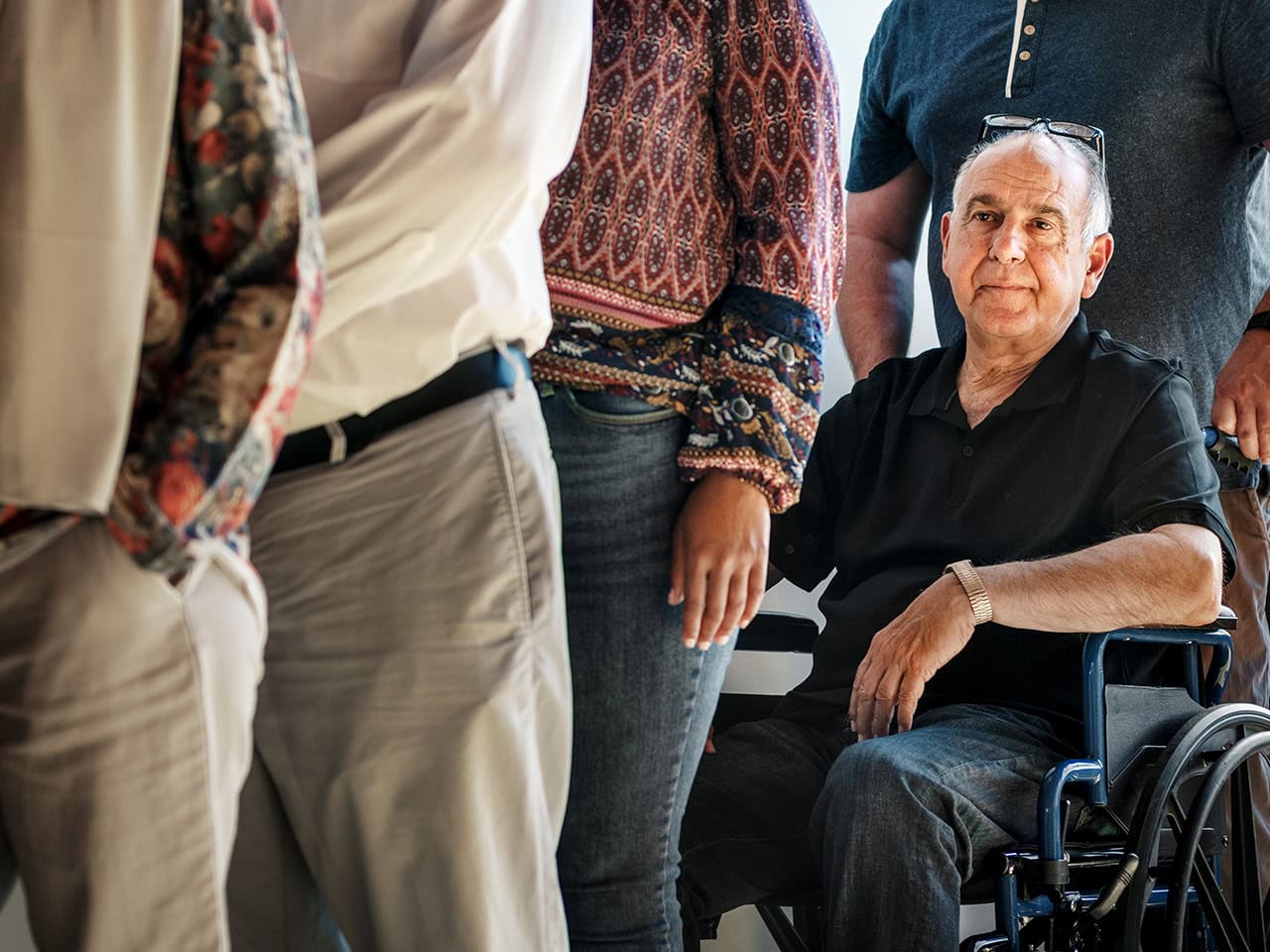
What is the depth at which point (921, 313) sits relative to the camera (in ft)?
8.56

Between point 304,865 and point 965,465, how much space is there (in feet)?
3.93

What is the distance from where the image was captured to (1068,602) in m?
1.59

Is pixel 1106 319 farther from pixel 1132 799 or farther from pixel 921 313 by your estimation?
pixel 1132 799

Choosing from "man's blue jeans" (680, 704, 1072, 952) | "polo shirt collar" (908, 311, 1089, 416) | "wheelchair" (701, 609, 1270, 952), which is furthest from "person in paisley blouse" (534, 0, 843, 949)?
"polo shirt collar" (908, 311, 1089, 416)

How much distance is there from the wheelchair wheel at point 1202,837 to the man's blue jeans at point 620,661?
71cm

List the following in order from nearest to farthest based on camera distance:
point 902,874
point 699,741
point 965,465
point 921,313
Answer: point 699,741 → point 902,874 → point 965,465 → point 921,313

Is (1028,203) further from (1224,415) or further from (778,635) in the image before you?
(778,635)

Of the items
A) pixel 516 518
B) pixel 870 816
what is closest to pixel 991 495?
pixel 870 816

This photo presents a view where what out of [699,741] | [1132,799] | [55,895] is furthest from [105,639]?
[1132,799]

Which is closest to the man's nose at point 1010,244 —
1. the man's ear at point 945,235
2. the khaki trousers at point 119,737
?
the man's ear at point 945,235

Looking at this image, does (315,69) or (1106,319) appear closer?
(315,69)

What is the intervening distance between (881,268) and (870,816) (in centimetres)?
114

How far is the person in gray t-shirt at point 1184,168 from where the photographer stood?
1.91m

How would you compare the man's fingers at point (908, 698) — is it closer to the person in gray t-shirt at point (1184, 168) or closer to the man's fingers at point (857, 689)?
the man's fingers at point (857, 689)
